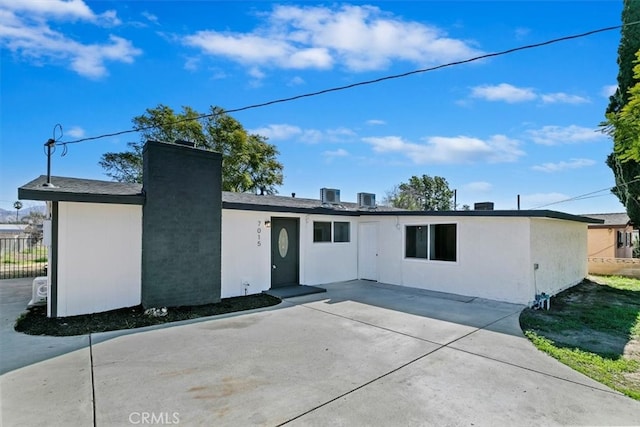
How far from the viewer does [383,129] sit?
14.0 m

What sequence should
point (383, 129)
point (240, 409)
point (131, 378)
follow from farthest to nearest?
point (383, 129) → point (131, 378) → point (240, 409)

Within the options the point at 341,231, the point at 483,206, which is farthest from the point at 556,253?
the point at 341,231

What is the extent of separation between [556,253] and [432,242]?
3730 millimetres

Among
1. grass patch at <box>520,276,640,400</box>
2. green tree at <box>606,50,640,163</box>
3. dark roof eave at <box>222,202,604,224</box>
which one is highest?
green tree at <box>606,50,640,163</box>

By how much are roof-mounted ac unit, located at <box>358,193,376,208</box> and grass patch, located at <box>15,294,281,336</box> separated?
589 centimetres

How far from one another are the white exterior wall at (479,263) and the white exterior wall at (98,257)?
23.8 ft

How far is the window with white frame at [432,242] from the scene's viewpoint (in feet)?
30.6

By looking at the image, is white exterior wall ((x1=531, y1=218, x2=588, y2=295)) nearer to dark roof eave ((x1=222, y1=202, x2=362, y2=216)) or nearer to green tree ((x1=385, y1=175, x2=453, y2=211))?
dark roof eave ((x1=222, y1=202, x2=362, y2=216))

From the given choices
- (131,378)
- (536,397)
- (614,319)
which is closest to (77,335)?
(131,378)

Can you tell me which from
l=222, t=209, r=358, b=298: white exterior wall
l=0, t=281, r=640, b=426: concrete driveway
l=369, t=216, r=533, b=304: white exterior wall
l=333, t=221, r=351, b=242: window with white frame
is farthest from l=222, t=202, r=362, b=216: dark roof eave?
l=0, t=281, r=640, b=426: concrete driveway

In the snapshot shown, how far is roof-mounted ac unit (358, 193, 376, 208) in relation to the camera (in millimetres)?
12148

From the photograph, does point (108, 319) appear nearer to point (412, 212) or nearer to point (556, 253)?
point (412, 212)

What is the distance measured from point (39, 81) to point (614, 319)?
15545 mm

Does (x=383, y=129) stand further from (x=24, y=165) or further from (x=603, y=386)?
(x=24, y=165)
